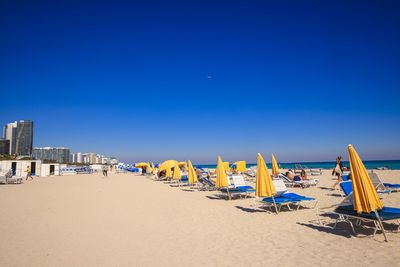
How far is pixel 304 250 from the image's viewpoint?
4395mm

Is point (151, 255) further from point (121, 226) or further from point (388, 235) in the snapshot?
point (388, 235)

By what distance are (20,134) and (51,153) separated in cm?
1618

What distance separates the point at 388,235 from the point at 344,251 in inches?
56.5

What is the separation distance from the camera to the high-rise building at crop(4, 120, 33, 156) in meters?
80.8

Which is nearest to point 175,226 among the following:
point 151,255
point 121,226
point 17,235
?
point 121,226

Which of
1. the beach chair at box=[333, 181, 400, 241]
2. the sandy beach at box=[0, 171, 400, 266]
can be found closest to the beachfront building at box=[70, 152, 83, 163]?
the sandy beach at box=[0, 171, 400, 266]

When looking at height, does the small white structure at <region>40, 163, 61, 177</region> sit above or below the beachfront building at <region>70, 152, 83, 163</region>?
below

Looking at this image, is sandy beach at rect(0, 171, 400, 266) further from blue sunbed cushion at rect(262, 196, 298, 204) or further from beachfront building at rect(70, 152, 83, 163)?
beachfront building at rect(70, 152, 83, 163)

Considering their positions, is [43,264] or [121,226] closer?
[43,264]

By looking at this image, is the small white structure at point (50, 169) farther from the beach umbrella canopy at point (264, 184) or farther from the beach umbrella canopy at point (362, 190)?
the beach umbrella canopy at point (362, 190)

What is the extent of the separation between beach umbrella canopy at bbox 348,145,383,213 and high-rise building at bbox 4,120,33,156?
92750 millimetres

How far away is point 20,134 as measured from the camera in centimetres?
8275

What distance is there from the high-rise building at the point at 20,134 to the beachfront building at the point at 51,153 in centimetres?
1206

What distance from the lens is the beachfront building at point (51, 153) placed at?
95.3 m
